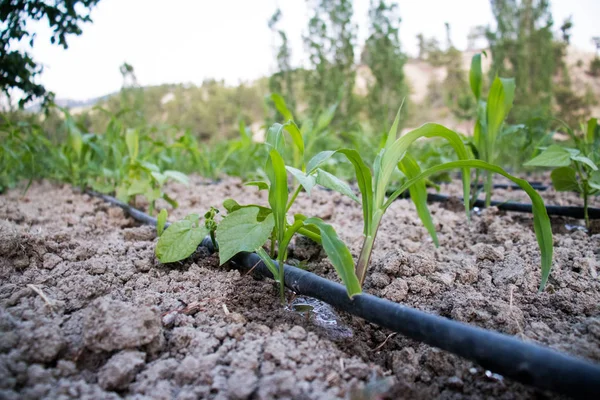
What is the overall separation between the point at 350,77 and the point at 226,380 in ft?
21.5

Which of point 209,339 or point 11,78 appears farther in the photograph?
point 11,78

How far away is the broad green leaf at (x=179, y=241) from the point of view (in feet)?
3.67

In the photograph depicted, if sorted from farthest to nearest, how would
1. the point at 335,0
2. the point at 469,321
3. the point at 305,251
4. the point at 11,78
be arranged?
the point at 335,0
the point at 11,78
the point at 305,251
the point at 469,321

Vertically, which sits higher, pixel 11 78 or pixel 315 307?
pixel 11 78

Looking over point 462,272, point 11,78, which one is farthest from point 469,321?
point 11,78

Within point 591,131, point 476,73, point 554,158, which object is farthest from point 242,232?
point 591,131

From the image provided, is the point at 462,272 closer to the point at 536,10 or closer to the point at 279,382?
the point at 279,382

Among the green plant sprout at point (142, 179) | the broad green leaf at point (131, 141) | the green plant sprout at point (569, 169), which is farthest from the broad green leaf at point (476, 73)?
the broad green leaf at point (131, 141)

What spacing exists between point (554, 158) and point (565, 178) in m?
0.15

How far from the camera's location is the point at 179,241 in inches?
44.8

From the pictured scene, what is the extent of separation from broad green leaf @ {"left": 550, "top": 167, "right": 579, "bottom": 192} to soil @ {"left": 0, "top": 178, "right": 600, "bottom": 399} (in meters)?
0.21

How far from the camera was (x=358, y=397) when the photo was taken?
0.63m

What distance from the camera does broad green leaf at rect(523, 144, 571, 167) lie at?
1412mm

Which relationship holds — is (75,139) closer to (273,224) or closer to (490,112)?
(273,224)
